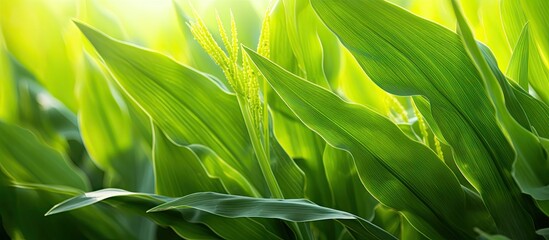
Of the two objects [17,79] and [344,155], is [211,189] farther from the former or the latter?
[17,79]

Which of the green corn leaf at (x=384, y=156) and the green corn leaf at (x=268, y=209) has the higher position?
the green corn leaf at (x=384, y=156)

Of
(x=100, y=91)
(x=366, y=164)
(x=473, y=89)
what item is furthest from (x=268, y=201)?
(x=100, y=91)

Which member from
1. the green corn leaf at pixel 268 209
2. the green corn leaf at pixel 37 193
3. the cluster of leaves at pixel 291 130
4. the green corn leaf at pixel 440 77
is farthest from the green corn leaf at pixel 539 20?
the green corn leaf at pixel 37 193

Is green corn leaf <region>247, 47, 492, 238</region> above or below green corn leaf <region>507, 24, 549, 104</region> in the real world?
below

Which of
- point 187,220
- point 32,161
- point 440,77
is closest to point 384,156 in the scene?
point 440,77

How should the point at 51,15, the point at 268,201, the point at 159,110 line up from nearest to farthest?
the point at 268,201
the point at 159,110
the point at 51,15

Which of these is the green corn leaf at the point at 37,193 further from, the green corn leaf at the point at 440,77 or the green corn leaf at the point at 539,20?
the green corn leaf at the point at 539,20

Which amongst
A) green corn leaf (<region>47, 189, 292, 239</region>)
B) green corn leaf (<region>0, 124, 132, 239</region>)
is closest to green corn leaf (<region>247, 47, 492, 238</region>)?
green corn leaf (<region>47, 189, 292, 239</region>)

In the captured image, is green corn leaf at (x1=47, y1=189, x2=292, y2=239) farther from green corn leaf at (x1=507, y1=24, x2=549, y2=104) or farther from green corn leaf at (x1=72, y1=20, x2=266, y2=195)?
green corn leaf at (x1=507, y1=24, x2=549, y2=104)
